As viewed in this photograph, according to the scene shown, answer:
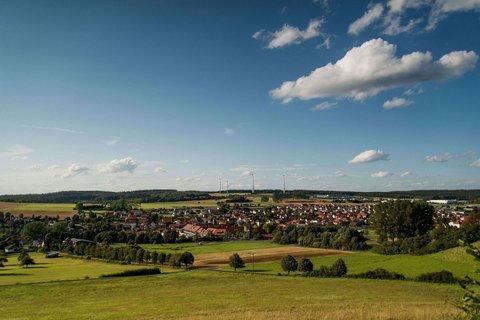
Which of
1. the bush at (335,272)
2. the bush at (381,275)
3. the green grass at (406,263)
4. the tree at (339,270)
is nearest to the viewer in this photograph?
the bush at (381,275)

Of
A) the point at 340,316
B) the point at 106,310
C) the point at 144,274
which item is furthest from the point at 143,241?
the point at 340,316

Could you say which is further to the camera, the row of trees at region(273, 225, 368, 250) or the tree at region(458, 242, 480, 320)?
the row of trees at region(273, 225, 368, 250)

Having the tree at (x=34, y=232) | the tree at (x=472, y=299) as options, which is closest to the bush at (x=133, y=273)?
the tree at (x=472, y=299)

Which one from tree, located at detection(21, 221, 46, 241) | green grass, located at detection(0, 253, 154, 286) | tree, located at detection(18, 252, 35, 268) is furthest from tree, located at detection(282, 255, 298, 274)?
tree, located at detection(21, 221, 46, 241)

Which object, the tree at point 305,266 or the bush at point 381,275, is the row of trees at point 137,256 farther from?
the bush at point 381,275

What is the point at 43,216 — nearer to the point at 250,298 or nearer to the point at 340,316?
the point at 250,298

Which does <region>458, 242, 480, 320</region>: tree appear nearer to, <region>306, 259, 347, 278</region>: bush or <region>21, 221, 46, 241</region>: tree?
<region>306, 259, 347, 278</region>: bush

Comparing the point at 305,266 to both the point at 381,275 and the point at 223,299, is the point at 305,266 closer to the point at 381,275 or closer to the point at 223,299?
the point at 381,275

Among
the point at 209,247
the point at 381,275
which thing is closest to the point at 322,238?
the point at 209,247
